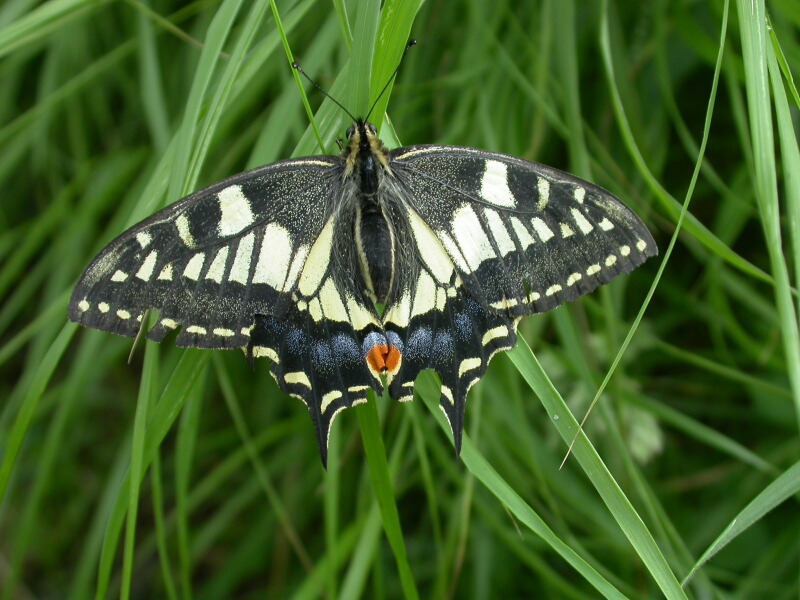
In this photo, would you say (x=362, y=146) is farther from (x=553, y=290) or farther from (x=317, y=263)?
(x=553, y=290)

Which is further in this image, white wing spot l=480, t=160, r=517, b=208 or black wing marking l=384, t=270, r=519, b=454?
white wing spot l=480, t=160, r=517, b=208

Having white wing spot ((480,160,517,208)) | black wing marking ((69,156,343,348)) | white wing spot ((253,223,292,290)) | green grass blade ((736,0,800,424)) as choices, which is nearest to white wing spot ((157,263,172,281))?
black wing marking ((69,156,343,348))

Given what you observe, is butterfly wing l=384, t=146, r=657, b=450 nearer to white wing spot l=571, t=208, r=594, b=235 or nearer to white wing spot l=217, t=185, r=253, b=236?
white wing spot l=571, t=208, r=594, b=235

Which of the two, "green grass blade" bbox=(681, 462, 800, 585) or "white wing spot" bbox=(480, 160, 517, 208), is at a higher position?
"white wing spot" bbox=(480, 160, 517, 208)

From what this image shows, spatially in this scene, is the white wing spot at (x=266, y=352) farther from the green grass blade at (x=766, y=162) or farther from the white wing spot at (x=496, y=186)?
the green grass blade at (x=766, y=162)

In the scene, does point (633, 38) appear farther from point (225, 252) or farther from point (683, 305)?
point (225, 252)

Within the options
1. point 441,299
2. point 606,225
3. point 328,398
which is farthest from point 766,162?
point 328,398

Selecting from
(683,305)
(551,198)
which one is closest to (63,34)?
(551,198)

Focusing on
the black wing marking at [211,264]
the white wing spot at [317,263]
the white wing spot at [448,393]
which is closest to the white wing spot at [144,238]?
the black wing marking at [211,264]
